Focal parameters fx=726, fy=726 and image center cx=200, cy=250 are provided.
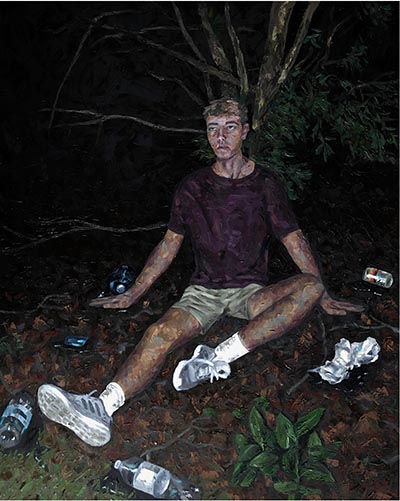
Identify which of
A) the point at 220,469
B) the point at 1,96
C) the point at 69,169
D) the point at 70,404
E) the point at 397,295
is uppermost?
the point at 1,96

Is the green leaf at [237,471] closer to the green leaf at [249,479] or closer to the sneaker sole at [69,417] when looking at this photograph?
the green leaf at [249,479]

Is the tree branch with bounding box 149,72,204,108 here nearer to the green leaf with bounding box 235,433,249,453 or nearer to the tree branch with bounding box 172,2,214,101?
the tree branch with bounding box 172,2,214,101

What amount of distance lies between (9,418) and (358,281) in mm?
1686

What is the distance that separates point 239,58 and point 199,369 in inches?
55.5

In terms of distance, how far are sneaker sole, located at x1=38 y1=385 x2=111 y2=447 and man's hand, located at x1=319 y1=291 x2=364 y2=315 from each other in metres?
1.09

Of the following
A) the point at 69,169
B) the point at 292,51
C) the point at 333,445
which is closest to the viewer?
the point at 333,445

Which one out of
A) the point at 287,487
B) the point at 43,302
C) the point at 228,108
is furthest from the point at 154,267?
the point at 287,487

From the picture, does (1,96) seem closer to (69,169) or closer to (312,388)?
(69,169)

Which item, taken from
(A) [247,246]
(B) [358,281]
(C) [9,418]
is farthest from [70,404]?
(B) [358,281]

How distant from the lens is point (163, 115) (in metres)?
3.41

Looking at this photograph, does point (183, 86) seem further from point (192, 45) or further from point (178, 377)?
point (178, 377)

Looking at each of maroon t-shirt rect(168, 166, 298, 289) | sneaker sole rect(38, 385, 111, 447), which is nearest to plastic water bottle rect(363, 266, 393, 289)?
maroon t-shirt rect(168, 166, 298, 289)

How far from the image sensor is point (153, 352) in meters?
3.22

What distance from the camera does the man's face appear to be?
3.29 meters
